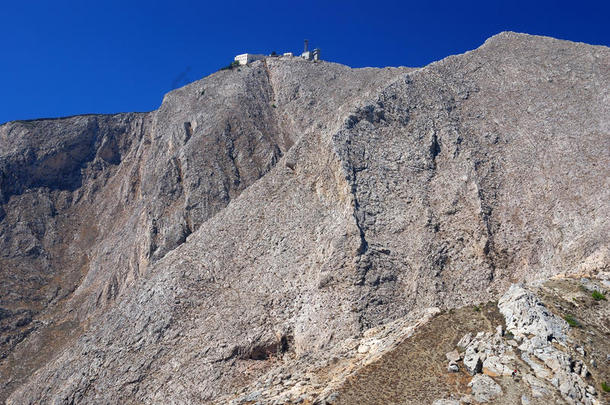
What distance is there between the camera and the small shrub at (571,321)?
16.3 m

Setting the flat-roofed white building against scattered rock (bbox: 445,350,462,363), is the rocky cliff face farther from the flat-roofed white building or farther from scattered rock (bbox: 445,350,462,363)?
the flat-roofed white building

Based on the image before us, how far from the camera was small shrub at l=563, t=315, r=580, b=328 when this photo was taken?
53.5 ft

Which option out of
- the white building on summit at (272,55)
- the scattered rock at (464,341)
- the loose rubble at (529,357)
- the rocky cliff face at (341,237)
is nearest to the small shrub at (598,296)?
the loose rubble at (529,357)

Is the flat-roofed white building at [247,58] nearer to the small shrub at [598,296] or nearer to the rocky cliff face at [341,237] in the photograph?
the rocky cliff face at [341,237]

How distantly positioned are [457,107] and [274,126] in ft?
87.1

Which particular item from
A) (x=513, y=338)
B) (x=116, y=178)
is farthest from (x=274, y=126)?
(x=513, y=338)

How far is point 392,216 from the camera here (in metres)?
29.7

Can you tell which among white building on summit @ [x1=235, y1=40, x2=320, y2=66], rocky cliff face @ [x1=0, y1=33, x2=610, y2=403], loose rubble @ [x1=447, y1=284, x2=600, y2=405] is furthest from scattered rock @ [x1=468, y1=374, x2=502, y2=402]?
white building on summit @ [x1=235, y1=40, x2=320, y2=66]

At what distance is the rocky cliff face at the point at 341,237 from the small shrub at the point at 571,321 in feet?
15.3

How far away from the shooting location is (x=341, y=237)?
2850 centimetres

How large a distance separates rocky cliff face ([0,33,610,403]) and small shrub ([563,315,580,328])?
15.3 ft

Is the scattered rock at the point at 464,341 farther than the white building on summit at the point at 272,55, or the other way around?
the white building on summit at the point at 272,55

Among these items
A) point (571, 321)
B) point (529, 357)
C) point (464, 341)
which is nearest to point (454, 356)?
point (464, 341)

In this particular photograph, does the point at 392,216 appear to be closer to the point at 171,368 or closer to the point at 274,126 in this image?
the point at 171,368
